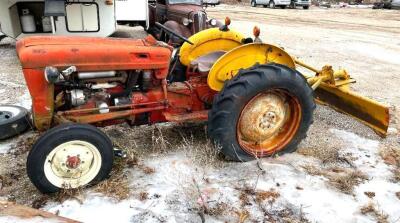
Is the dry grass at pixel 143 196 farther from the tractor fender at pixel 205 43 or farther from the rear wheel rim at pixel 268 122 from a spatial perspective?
the tractor fender at pixel 205 43

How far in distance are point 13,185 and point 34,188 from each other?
0.70ft

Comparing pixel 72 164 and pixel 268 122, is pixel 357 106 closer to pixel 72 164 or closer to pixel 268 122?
pixel 268 122

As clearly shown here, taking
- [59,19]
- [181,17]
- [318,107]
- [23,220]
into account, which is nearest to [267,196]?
[23,220]

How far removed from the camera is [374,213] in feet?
10.8

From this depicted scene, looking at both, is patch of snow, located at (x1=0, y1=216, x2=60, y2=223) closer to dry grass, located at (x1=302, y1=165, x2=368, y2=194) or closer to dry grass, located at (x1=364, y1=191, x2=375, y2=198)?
dry grass, located at (x1=302, y1=165, x2=368, y2=194)

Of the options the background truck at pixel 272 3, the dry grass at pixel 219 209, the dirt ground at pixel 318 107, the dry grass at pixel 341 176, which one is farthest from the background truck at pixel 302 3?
the dry grass at pixel 219 209

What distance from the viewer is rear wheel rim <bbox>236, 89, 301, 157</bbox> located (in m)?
3.89

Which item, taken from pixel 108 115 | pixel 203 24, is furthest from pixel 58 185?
pixel 203 24

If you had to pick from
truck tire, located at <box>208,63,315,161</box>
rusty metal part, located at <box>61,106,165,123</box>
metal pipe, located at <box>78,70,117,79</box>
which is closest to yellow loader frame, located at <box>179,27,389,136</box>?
truck tire, located at <box>208,63,315,161</box>

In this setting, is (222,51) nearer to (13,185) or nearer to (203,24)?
(13,185)

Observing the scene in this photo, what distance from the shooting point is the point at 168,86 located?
13.1 feet

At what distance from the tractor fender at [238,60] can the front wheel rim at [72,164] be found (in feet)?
4.15

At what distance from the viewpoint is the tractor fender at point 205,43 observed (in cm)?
457

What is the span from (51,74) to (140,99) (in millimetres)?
893
